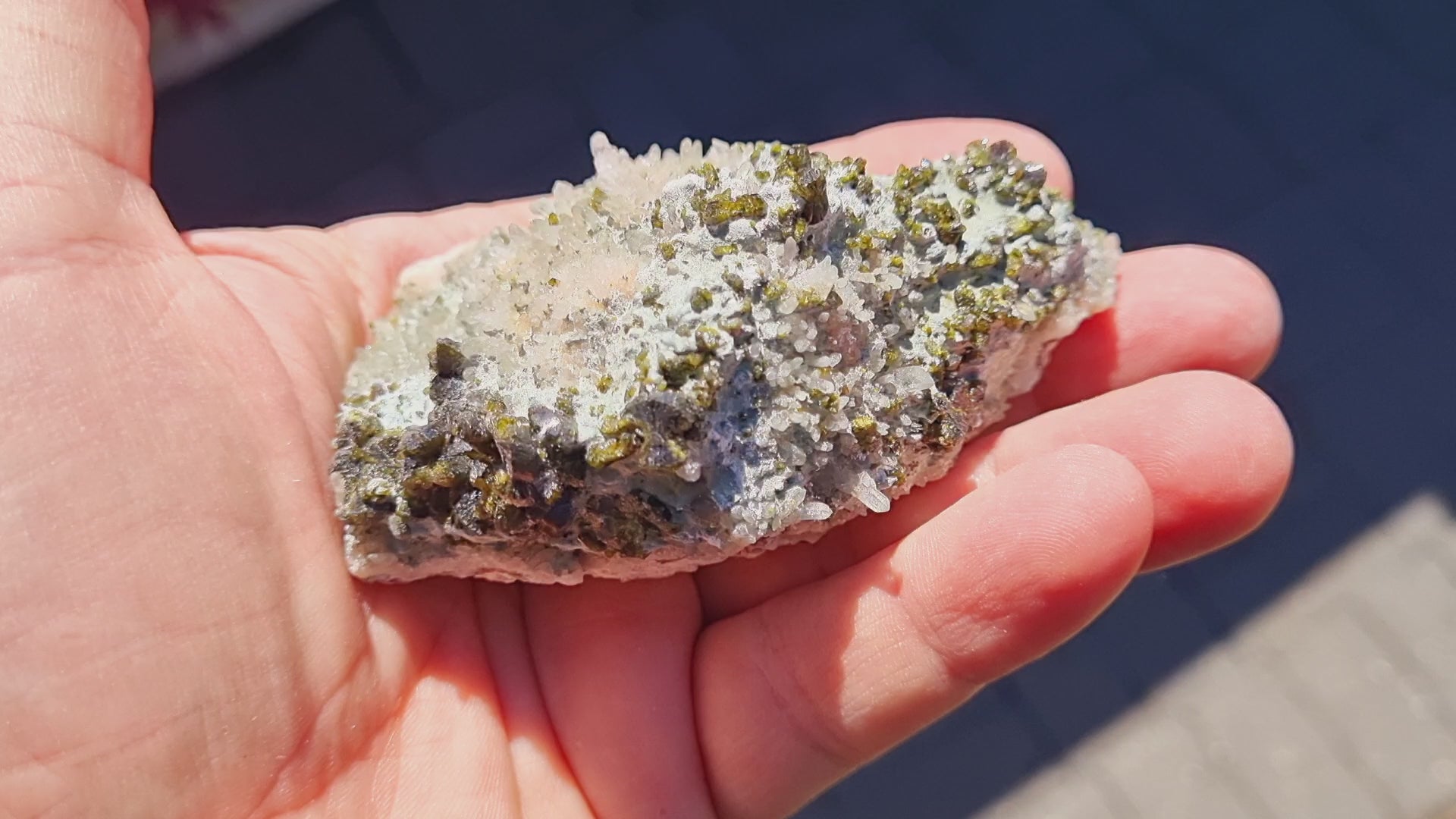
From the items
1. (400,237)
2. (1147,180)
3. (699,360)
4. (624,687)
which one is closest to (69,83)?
(400,237)

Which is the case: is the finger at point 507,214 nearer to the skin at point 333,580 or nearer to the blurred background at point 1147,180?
the skin at point 333,580

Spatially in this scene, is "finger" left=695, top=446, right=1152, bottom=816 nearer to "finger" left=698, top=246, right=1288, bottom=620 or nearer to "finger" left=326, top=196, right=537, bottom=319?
"finger" left=698, top=246, right=1288, bottom=620

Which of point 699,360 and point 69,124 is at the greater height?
point 69,124

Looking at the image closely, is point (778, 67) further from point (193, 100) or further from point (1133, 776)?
point (1133, 776)

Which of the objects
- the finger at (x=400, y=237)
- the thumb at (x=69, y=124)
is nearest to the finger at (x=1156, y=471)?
the finger at (x=400, y=237)

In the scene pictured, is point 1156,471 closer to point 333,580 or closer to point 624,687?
point 624,687

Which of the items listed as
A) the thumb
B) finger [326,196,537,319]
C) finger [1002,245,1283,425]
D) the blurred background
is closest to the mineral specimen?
finger [1002,245,1283,425]
